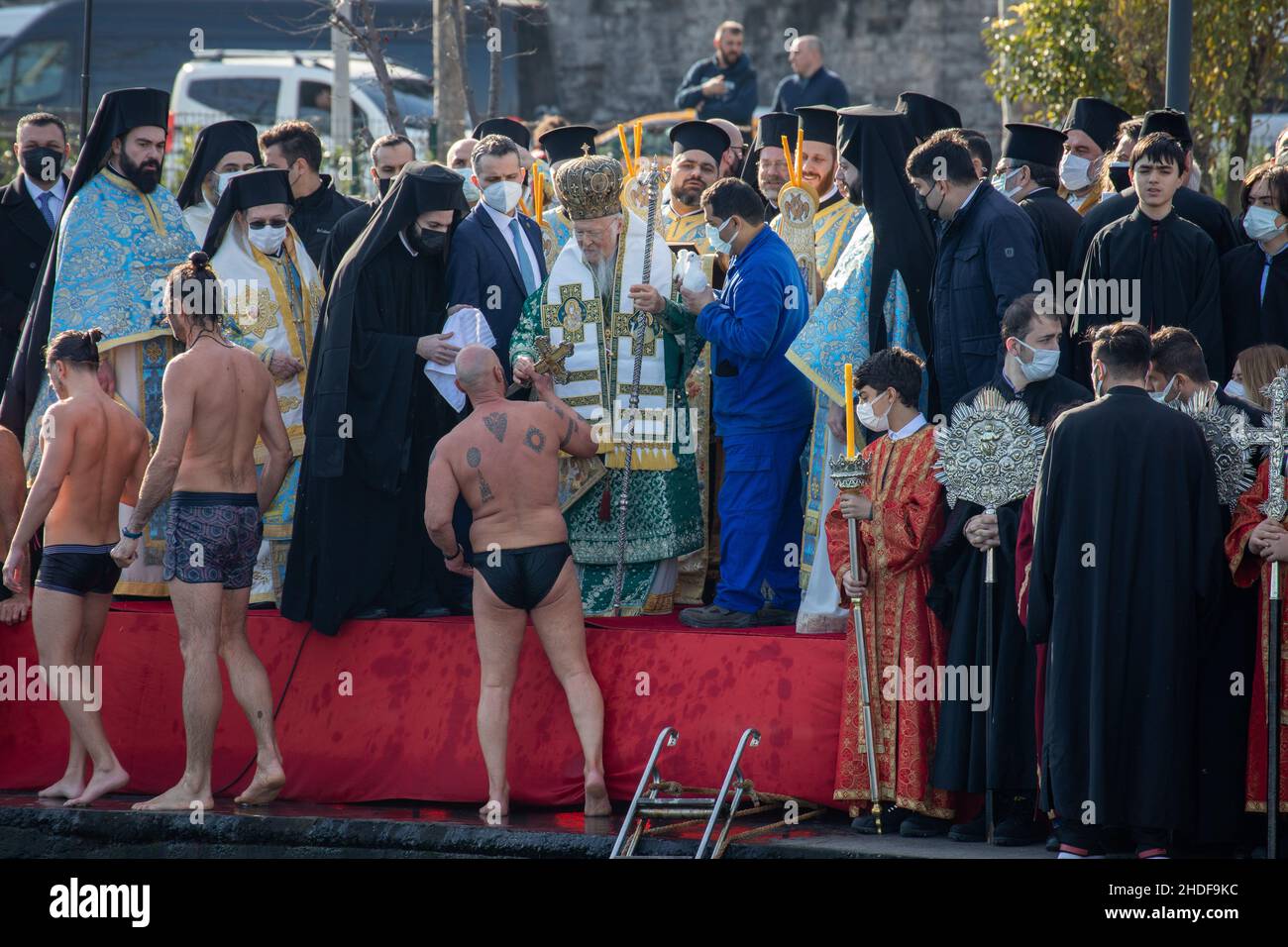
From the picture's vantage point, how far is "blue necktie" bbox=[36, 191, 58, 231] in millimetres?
10156

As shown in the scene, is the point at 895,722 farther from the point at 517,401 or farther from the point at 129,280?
the point at 129,280

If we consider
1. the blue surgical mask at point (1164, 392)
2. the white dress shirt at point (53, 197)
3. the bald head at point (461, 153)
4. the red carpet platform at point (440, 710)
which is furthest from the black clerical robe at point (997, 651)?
the white dress shirt at point (53, 197)

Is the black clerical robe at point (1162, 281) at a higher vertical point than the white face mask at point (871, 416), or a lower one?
higher

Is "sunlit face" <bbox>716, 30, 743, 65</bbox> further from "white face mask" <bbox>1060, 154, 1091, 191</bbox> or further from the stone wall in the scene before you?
the stone wall

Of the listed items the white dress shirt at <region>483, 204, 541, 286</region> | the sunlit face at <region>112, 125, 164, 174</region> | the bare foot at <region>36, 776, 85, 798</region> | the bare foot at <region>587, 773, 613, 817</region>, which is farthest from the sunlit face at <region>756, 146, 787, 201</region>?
the bare foot at <region>36, 776, 85, 798</region>

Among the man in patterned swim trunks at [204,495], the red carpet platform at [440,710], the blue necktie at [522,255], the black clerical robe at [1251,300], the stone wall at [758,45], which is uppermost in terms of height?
the stone wall at [758,45]

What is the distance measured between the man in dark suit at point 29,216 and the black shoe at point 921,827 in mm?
5358

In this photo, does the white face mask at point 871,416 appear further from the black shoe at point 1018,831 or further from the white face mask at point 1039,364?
the black shoe at point 1018,831

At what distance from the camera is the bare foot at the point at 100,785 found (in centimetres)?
849

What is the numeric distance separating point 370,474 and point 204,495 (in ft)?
2.67

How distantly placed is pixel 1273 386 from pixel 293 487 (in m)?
4.49

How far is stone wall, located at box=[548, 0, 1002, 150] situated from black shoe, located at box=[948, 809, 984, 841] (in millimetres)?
14417
